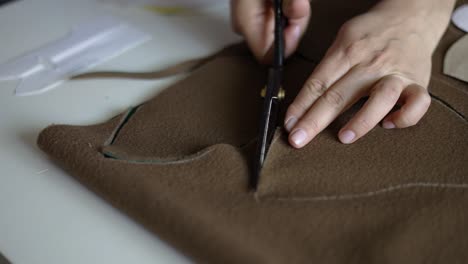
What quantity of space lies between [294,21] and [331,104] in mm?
235

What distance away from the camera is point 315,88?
0.69m

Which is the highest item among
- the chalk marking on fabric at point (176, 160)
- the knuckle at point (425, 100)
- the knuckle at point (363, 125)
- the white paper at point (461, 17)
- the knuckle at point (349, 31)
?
the chalk marking on fabric at point (176, 160)

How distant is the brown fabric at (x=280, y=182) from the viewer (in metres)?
0.49

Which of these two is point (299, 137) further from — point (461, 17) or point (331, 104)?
point (461, 17)

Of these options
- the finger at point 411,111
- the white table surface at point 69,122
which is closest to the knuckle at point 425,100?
the finger at point 411,111

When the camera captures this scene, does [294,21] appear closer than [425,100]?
No

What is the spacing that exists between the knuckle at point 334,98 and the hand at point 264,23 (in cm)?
18

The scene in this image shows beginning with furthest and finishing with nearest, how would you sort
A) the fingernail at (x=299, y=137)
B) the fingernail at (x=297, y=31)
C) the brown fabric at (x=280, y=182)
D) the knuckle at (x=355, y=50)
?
the fingernail at (x=297, y=31) → the knuckle at (x=355, y=50) → the fingernail at (x=299, y=137) → the brown fabric at (x=280, y=182)

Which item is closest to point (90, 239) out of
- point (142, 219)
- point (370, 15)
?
point (142, 219)

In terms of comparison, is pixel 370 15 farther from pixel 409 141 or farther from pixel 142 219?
pixel 142 219

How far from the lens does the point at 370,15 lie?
2.57ft

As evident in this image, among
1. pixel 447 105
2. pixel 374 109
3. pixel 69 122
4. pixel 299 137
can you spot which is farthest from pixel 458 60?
pixel 69 122

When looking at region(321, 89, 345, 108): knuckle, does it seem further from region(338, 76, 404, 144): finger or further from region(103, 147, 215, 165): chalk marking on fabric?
region(103, 147, 215, 165): chalk marking on fabric

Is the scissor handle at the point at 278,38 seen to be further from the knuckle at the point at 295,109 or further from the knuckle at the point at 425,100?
the knuckle at the point at 425,100
